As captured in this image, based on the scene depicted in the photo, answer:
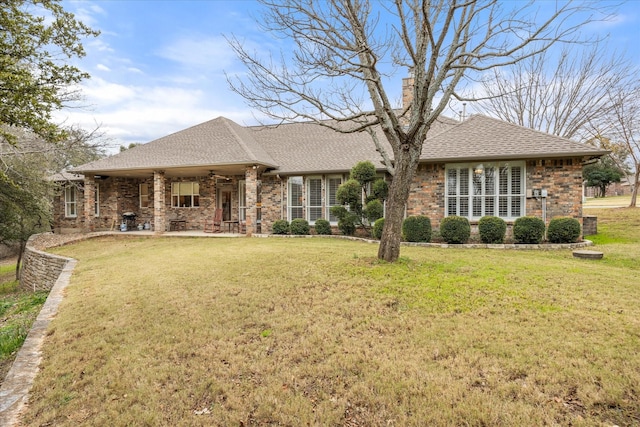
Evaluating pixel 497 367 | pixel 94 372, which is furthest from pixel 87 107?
pixel 497 367

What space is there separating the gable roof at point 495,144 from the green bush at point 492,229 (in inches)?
92.3

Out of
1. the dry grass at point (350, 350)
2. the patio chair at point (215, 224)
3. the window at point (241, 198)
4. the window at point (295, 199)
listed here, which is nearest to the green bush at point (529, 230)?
the dry grass at point (350, 350)

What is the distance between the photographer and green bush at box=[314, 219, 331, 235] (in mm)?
14359

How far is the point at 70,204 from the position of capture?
64.4 feet

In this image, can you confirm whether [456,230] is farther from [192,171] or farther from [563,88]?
[563,88]

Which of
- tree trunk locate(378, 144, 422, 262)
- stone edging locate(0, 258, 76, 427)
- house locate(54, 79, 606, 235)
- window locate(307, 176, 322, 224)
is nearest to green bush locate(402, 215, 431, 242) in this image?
house locate(54, 79, 606, 235)

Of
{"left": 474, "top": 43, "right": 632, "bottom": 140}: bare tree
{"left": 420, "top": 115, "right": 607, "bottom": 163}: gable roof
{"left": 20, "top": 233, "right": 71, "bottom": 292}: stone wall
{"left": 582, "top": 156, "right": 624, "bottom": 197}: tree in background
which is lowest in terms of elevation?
{"left": 20, "top": 233, "right": 71, "bottom": 292}: stone wall

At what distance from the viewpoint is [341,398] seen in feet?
9.88

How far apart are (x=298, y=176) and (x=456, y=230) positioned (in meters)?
7.31

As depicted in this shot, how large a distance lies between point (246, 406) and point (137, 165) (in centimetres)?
1535

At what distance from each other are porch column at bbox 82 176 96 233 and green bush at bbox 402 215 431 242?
15541 millimetres

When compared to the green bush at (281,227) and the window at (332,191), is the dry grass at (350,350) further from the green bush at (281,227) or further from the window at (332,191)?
the window at (332,191)

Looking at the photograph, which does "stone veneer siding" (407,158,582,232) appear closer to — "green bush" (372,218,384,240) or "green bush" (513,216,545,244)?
"green bush" (513,216,545,244)

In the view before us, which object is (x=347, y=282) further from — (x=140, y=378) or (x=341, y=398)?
(x=140, y=378)
